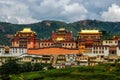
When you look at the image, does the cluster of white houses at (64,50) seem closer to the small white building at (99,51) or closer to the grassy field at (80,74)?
the small white building at (99,51)

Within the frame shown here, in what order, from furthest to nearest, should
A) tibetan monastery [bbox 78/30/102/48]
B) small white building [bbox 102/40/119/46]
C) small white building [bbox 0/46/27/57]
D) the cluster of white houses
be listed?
tibetan monastery [bbox 78/30/102/48]
small white building [bbox 0/46/27/57]
small white building [bbox 102/40/119/46]
the cluster of white houses

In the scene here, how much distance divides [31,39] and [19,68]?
107ft

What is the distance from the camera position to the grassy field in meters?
88.6

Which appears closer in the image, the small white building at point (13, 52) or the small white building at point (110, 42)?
the small white building at point (110, 42)

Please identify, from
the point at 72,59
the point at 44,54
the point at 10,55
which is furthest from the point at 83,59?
the point at 10,55

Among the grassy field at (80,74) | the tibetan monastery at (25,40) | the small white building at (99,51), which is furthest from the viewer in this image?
the tibetan monastery at (25,40)

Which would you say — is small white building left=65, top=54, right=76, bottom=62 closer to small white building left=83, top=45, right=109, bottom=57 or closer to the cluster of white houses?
the cluster of white houses

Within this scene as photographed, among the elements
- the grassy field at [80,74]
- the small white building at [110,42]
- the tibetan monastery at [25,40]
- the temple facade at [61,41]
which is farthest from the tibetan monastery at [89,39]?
the grassy field at [80,74]

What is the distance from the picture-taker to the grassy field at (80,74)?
88.6 m

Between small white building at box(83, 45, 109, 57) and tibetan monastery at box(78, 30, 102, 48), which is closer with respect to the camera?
small white building at box(83, 45, 109, 57)

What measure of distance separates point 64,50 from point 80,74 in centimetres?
3784

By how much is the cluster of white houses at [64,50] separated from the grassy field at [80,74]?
18592 millimetres

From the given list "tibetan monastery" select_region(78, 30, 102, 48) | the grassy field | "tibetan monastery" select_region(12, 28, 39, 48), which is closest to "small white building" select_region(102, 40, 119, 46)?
"tibetan monastery" select_region(78, 30, 102, 48)

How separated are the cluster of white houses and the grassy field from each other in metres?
18.6
